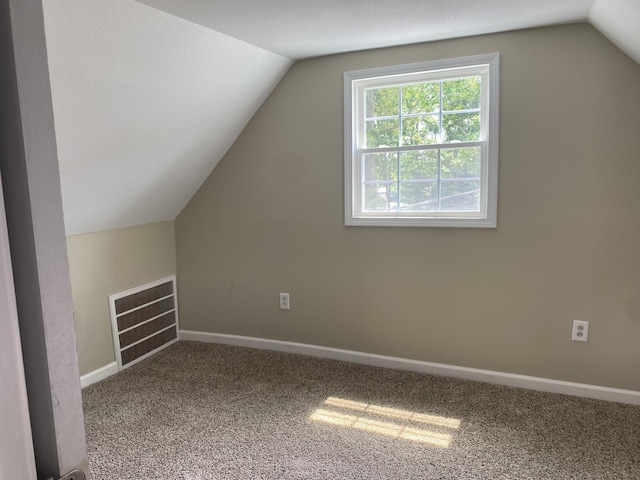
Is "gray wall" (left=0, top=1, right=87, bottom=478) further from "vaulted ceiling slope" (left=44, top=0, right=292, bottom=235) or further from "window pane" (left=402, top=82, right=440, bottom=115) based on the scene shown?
"window pane" (left=402, top=82, right=440, bottom=115)

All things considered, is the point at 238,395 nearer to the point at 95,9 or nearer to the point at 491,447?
the point at 491,447

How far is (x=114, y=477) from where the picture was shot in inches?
77.7

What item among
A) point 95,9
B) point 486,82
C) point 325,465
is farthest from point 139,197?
point 486,82

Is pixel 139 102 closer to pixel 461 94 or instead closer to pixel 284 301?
pixel 284 301

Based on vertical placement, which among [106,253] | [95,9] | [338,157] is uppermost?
[95,9]

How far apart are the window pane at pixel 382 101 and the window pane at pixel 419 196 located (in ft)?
1.51

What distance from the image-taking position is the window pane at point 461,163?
2725mm

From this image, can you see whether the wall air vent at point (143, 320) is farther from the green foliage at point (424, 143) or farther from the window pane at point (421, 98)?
the window pane at point (421, 98)

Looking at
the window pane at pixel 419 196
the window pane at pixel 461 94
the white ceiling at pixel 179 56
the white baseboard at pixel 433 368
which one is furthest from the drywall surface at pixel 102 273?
the window pane at pixel 461 94

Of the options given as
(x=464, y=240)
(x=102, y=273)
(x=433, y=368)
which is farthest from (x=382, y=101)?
(x=102, y=273)

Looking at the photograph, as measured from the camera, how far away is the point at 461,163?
2758 mm

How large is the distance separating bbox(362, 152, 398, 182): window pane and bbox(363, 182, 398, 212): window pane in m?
0.05

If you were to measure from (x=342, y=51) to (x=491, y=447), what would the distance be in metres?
2.31

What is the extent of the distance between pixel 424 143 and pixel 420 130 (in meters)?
0.08
